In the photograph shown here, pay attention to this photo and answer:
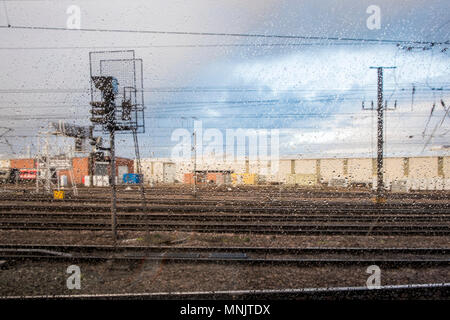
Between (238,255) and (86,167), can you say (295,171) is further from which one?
(238,255)

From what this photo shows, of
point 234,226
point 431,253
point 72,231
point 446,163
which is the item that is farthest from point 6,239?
point 446,163

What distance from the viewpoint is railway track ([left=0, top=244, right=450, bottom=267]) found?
5.66 meters

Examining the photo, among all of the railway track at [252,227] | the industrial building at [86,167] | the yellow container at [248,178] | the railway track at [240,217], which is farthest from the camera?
the industrial building at [86,167]

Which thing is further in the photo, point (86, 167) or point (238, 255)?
point (86, 167)

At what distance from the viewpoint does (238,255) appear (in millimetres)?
6059

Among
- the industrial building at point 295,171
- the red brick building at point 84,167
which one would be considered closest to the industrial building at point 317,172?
the industrial building at point 295,171

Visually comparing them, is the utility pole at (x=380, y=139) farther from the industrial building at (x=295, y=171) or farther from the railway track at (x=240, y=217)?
the industrial building at (x=295, y=171)

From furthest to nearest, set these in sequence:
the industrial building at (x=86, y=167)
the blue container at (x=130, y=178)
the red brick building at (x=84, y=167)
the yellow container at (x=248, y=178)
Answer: the red brick building at (x=84, y=167), the industrial building at (x=86, y=167), the yellow container at (x=248, y=178), the blue container at (x=130, y=178)

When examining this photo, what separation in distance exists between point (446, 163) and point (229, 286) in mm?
35158

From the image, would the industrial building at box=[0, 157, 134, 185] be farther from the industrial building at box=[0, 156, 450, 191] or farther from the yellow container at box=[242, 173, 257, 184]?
the yellow container at box=[242, 173, 257, 184]

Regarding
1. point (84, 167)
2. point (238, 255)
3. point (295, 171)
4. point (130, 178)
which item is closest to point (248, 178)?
point (295, 171)

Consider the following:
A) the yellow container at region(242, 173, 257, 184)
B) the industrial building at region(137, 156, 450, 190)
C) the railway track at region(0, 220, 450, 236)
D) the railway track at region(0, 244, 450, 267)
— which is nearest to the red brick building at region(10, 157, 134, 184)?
the industrial building at region(137, 156, 450, 190)

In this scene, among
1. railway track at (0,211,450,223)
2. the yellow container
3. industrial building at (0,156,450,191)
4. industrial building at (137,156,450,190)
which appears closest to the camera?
railway track at (0,211,450,223)

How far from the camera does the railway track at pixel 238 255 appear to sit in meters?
5.66
